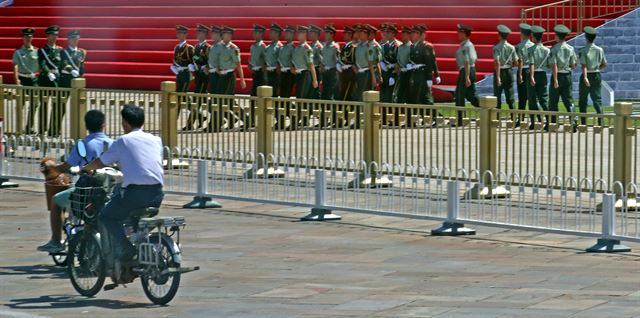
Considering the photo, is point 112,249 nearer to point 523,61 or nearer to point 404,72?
point 404,72

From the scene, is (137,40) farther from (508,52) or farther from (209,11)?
(508,52)

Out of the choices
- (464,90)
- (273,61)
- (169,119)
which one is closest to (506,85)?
(464,90)

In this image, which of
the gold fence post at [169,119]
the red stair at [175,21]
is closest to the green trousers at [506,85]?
the red stair at [175,21]

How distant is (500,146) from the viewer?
16750mm

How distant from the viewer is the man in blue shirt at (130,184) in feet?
41.7

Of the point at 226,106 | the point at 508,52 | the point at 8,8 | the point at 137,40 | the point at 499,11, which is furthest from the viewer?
the point at 8,8

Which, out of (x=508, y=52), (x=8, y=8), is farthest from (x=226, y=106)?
(x=8, y=8)

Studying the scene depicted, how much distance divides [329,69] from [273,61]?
0.96 meters

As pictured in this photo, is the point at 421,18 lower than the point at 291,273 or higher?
higher

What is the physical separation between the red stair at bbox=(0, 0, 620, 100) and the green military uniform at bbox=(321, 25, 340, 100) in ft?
11.7

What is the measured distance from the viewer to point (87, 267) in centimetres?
1291

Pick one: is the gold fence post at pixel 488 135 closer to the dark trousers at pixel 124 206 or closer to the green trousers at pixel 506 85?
the dark trousers at pixel 124 206

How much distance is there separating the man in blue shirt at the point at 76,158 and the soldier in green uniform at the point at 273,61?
15.0 metres

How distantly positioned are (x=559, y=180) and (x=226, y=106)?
422cm
